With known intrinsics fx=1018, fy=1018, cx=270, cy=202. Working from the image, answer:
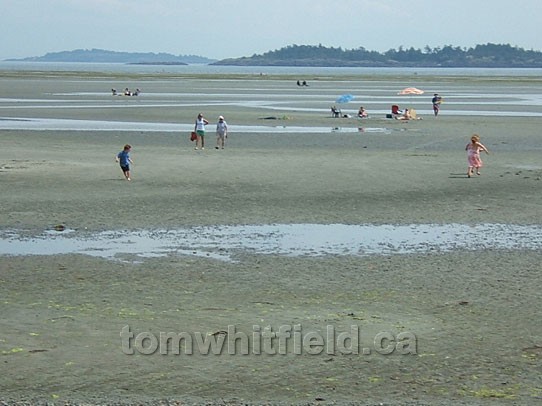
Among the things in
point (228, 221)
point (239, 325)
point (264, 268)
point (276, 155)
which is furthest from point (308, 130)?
point (239, 325)

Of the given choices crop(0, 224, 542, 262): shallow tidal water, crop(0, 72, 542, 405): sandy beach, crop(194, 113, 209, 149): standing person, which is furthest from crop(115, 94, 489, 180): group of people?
crop(0, 224, 542, 262): shallow tidal water

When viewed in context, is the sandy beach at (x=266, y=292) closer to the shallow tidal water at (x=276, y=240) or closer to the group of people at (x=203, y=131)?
the shallow tidal water at (x=276, y=240)

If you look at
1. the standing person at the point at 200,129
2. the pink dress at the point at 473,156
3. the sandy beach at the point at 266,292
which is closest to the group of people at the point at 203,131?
the standing person at the point at 200,129

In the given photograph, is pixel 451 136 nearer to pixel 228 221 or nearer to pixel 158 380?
pixel 228 221

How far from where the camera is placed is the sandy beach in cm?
1067

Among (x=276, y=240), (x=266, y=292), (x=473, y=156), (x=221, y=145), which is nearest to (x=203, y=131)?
(x=221, y=145)

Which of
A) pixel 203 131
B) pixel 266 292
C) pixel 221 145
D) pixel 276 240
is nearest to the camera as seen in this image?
pixel 266 292

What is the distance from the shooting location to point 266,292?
49.3 feet

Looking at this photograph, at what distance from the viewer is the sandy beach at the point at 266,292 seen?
10.7 m

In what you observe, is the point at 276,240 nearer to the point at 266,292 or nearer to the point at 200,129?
the point at 266,292

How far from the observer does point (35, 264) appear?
16891 millimetres

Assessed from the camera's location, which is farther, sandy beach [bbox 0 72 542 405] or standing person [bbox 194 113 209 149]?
standing person [bbox 194 113 209 149]

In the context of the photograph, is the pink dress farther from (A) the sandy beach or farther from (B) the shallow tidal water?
(B) the shallow tidal water

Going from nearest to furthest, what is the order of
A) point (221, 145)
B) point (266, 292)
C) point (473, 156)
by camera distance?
1. point (266, 292)
2. point (473, 156)
3. point (221, 145)
